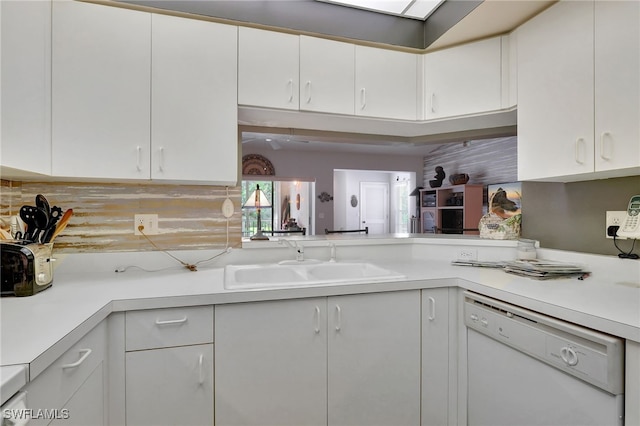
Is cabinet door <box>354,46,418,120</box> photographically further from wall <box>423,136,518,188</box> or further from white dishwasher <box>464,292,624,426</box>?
wall <box>423,136,518,188</box>

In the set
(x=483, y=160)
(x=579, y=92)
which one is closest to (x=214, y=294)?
(x=579, y=92)

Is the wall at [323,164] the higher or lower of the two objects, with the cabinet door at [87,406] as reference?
higher

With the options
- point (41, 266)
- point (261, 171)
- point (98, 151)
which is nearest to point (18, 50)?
point (98, 151)

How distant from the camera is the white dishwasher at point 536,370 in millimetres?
894

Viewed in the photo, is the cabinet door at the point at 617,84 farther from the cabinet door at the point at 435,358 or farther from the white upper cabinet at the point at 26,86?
the white upper cabinet at the point at 26,86

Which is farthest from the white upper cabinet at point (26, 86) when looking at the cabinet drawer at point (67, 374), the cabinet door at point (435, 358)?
the cabinet door at point (435, 358)

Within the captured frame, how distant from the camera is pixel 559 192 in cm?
173

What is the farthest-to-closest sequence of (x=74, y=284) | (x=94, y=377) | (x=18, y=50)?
(x=74, y=284)
(x=18, y=50)
(x=94, y=377)

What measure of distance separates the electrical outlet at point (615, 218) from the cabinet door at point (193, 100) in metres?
1.81

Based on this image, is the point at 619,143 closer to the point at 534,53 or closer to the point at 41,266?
the point at 534,53

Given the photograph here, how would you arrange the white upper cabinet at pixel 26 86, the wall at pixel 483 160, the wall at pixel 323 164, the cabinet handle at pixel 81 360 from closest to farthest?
the cabinet handle at pixel 81 360 → the white upper cabinet at pixel 26 86 → the wall at pixel 483 160 → the wall at pixel 323 164

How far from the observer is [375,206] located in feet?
28.7

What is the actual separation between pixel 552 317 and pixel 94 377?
151 centimetres

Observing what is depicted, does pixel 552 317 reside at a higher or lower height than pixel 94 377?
higher
